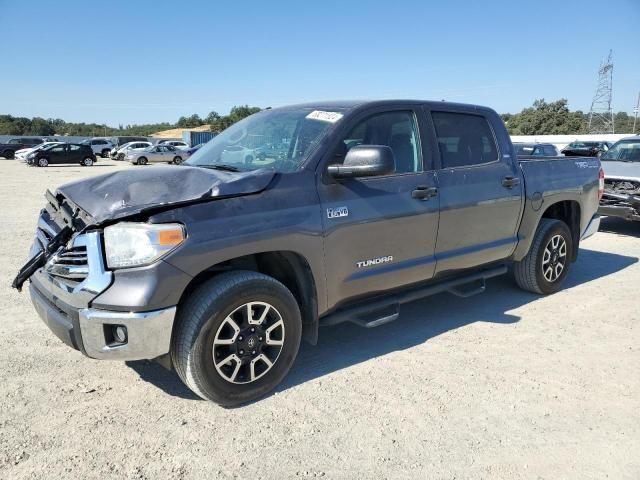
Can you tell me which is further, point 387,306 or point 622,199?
point 622,199

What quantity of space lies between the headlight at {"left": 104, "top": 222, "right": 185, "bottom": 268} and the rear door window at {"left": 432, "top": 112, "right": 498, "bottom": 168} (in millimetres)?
2399

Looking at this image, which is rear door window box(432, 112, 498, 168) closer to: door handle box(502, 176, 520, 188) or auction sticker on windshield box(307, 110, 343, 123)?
door handle box(502, 176, 520, 188)

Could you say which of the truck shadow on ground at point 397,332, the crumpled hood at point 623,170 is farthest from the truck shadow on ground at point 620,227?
the truck shadow on ground at point 397,332

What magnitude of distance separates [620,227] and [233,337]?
9.53 meters

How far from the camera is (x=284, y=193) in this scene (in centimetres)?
321

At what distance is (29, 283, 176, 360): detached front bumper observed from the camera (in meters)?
2.73

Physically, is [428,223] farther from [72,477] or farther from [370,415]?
[72,477]

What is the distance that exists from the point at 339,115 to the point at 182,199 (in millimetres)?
1404

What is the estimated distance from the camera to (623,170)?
355 inches

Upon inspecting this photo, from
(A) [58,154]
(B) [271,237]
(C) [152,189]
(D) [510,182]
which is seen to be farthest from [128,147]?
(B) [271,237]

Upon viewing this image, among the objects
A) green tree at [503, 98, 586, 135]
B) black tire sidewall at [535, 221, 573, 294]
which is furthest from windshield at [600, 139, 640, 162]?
green tree at [503, 98, 586, 135]

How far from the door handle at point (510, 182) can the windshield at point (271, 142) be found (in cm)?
184

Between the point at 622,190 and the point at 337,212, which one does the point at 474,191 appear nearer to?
the point at 337,212

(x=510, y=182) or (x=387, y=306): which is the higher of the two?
(x=510, y=182)
